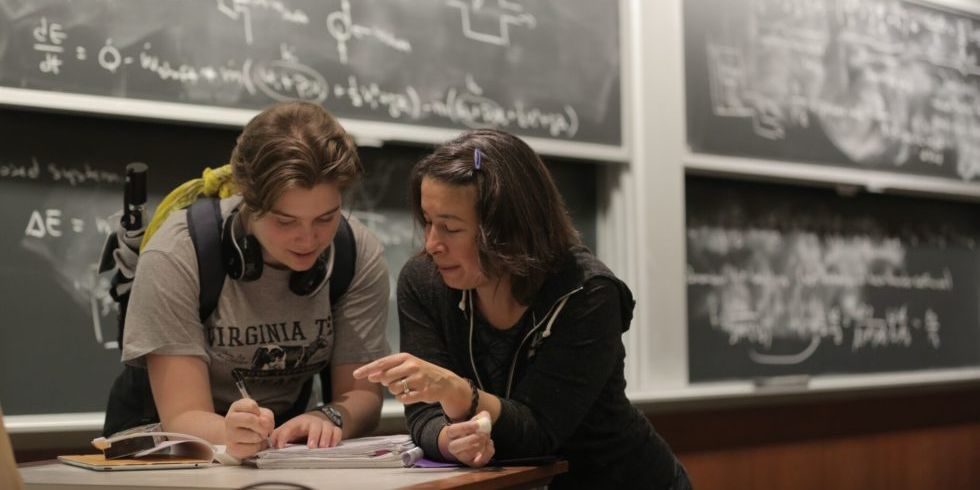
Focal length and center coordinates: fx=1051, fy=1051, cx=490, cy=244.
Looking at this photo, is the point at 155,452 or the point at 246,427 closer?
the point at 246,427

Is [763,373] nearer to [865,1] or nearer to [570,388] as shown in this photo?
[865,1]

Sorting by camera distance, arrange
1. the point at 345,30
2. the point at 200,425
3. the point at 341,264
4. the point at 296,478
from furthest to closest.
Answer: the point at 345,30 < the point at 341,264 < the point at 200,425 < the point at 296,478

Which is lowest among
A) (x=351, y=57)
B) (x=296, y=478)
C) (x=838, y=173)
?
(x=296, y=478)

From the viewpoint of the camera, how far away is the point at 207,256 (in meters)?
1.80

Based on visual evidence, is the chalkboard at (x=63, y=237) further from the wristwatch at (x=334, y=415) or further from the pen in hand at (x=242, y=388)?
the wristwatch at (x=334, y=415)

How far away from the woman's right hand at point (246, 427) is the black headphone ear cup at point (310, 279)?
33 centimetres

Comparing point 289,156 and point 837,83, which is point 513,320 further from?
point 837,83

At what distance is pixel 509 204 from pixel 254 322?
0.51 m

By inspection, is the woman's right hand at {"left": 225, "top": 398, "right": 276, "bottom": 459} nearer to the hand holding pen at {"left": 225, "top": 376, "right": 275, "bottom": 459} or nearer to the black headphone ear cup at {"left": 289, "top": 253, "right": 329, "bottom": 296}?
the hand holding pen at {"left": 225, "top": 376, "right": 275, "bottom": 459}

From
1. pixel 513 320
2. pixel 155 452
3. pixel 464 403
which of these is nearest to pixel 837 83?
pixel 513 320

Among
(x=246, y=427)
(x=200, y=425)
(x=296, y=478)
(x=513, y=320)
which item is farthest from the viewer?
(x=513, y=320)

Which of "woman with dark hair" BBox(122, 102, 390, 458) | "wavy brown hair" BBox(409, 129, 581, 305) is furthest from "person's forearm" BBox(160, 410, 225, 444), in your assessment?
"wavy brown hair" BBox(409, 129, 581, 305)

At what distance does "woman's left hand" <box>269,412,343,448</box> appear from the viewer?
1711 millimetres

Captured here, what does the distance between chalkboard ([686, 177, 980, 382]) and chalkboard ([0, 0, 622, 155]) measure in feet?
1.98
